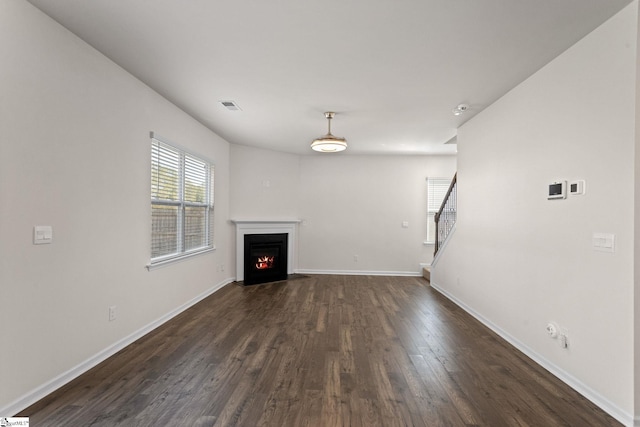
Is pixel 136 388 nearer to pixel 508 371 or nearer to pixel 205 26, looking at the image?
pixel 205 26

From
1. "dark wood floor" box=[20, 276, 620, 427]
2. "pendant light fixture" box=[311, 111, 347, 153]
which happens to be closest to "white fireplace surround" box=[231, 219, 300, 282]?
"dark wood floor" box=[20, 276, 620, 427]

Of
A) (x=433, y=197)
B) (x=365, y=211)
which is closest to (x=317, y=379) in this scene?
(x=365, y=211)

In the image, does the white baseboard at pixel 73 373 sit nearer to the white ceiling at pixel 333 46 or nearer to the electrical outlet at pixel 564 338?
the white ceiling at pixel 333 46

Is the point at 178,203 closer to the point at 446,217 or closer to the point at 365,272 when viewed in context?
the point at 365,272

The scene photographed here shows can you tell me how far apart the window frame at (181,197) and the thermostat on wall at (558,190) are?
3.99 meters

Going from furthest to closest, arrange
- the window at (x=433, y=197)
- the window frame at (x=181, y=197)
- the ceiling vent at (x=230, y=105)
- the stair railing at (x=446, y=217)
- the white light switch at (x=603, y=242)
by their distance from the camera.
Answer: the window at (x=433, y=197) → the stair railing at (x=446, y=217) → the ceiling vent at (x=230, y=105) → the window frame at (x=181, y=197) → the white light switch at (x=603, y=242)

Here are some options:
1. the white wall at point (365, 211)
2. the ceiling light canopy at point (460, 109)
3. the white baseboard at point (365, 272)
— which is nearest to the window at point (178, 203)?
the white wall at point (365, 211)

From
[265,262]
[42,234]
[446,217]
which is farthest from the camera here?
[265,262]

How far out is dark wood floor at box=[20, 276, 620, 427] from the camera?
6.41ft

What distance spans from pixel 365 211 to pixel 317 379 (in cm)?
475

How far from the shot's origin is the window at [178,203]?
3.55m

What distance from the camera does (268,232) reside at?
631 centimetres

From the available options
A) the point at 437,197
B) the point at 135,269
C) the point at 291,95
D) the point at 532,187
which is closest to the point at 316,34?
the point at 291,95

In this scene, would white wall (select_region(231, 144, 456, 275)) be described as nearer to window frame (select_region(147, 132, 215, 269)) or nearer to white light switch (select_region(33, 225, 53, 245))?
window frame (select_region(147, 132, 215, 269))
